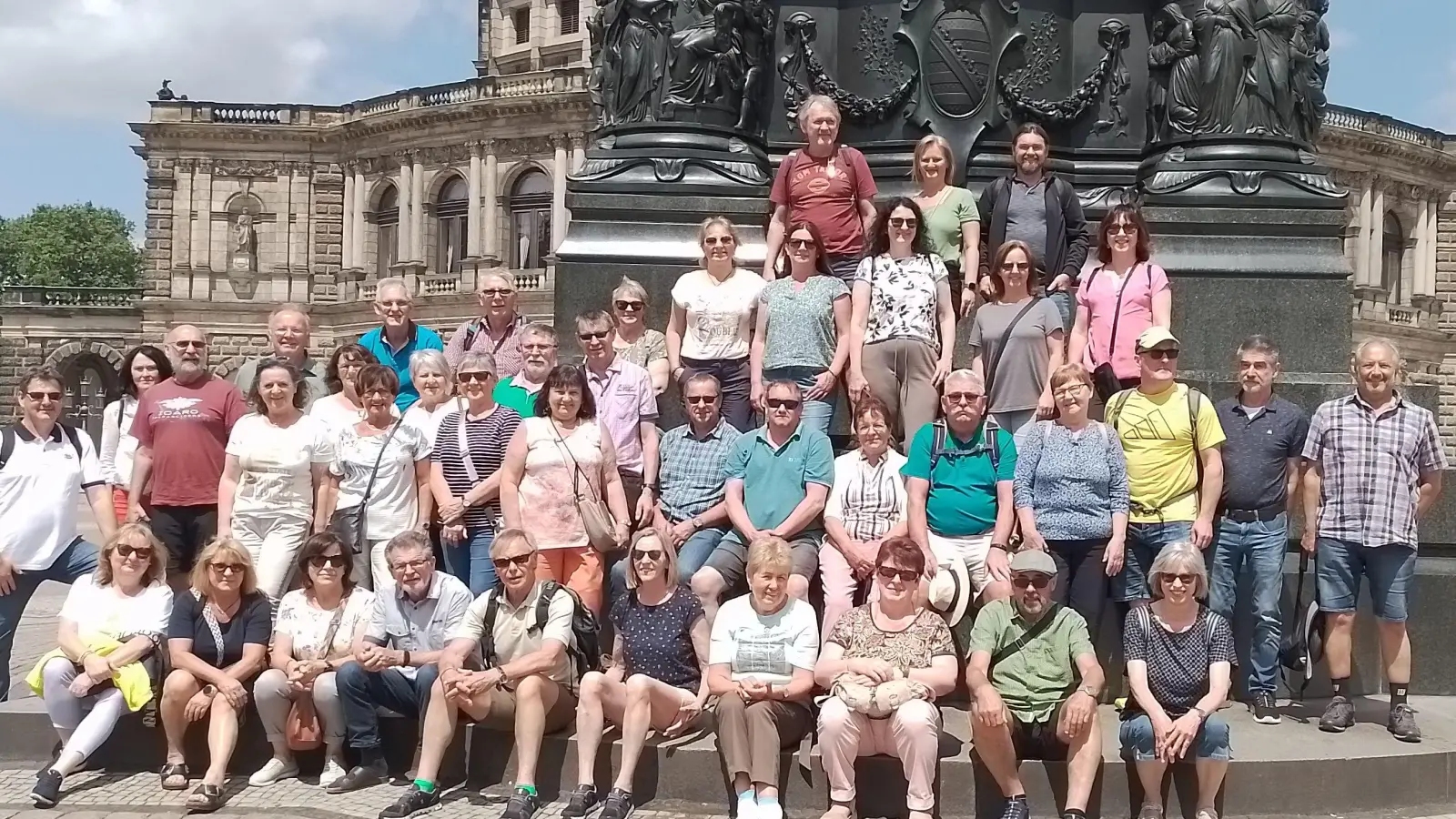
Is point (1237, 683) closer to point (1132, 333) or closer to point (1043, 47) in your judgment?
point (1132, 333)

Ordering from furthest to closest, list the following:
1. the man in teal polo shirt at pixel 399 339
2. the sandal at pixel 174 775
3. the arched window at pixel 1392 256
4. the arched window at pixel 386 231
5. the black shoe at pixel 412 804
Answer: the arched window at pixel 386 231 → the arched window at pixel 1392 256 → the man in teal polo shirt at pixel 399 339 → the sandal at pixel 174 775 → the black shoe at pixel 412 804

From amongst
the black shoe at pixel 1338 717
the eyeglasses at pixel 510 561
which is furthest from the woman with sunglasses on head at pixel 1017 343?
the eyeglasses at pixel 510 561

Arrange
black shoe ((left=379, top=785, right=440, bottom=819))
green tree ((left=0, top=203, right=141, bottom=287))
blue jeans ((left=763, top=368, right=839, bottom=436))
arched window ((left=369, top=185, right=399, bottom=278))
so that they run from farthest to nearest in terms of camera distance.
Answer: green tree ((left=0, top=203, right=141, bottom=287))
arched window ((left=369, top=185, right=399, bottom=278))
blue jeans ((left=763, top=368, right=839, bottom=436))
black shoe ((left=379, top=785, right=440, bottom=819))

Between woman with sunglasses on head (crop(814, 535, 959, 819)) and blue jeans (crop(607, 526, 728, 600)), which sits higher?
blue jeans (crop(607, 526, 728, 600))

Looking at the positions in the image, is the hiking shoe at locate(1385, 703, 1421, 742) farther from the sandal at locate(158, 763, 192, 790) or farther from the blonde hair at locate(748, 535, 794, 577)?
the sandal at locate(158, 763, 192, 790)

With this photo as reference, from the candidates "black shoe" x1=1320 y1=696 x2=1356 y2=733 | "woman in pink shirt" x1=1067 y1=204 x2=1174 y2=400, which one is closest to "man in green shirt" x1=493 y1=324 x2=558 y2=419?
"woman in pink shirt" x1=1067 y1=204 x2=1174 y2=400

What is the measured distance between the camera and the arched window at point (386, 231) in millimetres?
51125

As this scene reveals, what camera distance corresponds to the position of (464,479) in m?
6.76

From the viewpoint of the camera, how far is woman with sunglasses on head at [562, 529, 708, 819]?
568 cm

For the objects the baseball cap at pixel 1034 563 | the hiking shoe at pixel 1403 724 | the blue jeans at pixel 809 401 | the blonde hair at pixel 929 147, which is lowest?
the hiking shoe at pixel 1403 724

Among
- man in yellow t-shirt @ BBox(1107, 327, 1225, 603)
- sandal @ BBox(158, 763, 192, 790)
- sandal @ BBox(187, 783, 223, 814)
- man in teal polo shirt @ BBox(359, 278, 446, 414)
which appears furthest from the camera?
man in teal polo shirt @ BBox(359, 278, 446, 414)

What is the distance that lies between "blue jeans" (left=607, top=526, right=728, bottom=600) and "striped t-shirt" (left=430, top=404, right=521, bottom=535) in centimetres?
70

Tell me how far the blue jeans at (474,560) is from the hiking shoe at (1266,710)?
130 inches

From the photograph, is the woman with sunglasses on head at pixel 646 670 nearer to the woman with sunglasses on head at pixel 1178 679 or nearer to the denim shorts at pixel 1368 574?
the woman with sunglasses on head at pixel 1178 679
